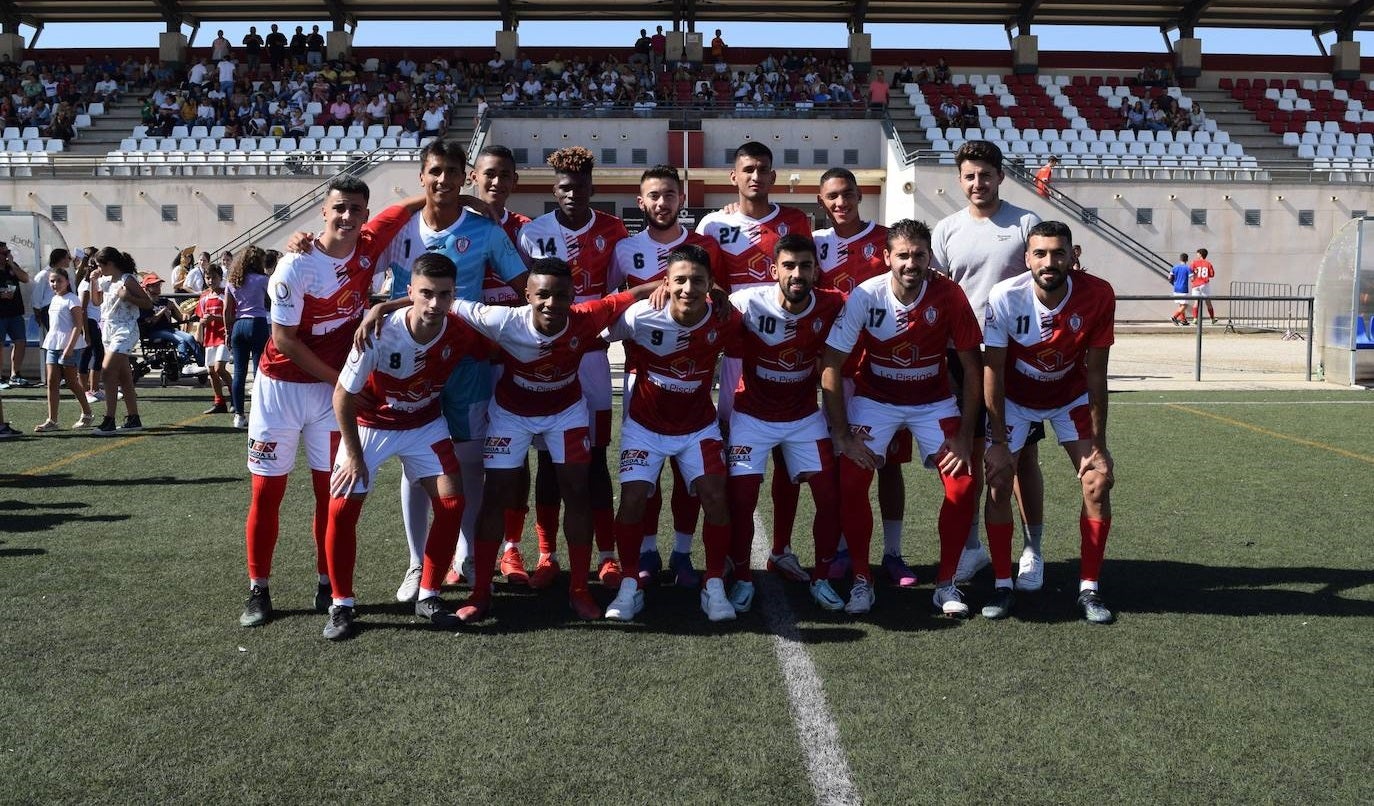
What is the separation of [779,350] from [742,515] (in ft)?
2.48

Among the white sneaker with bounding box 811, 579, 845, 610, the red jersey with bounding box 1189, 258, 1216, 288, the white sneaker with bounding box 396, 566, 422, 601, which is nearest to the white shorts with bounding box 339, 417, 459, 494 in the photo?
the white sneaker with bounding box 396, 566, 422, 601

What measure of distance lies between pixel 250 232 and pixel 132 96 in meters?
9.73

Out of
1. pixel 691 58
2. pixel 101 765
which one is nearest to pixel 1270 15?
pixel 691 58

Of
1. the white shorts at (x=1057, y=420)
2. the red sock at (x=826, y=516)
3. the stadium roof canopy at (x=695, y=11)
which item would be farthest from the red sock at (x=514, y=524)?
the stadium roof canopy at (x=695, y=11)

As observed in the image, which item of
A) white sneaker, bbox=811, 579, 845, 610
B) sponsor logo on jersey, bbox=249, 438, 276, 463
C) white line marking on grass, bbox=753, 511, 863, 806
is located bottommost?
white line marking on grass, bbox=753, 511, 863, 806

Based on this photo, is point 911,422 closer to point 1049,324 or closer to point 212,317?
point 1049,324

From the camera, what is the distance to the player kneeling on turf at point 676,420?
4898 millimetres

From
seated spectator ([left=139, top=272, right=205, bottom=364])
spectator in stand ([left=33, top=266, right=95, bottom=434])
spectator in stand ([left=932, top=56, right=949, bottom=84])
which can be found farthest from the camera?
spectator in stand ([left=932, top=56, right=949, bottom=84])

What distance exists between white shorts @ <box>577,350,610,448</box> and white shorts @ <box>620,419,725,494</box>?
0.51m

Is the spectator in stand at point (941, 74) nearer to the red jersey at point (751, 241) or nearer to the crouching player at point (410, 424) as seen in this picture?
the red jersey at point (751, 241)

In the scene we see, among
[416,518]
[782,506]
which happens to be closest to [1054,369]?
[782,506]

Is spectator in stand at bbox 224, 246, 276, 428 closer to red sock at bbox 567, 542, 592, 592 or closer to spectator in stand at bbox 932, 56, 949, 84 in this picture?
red sock at bbox 567, 542, 592, 592

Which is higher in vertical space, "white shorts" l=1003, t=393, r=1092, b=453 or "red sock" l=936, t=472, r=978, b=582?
"white shorts" l=1003, t=393, r=1092, b=453

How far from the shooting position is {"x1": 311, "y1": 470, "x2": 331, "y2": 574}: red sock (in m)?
5.14
